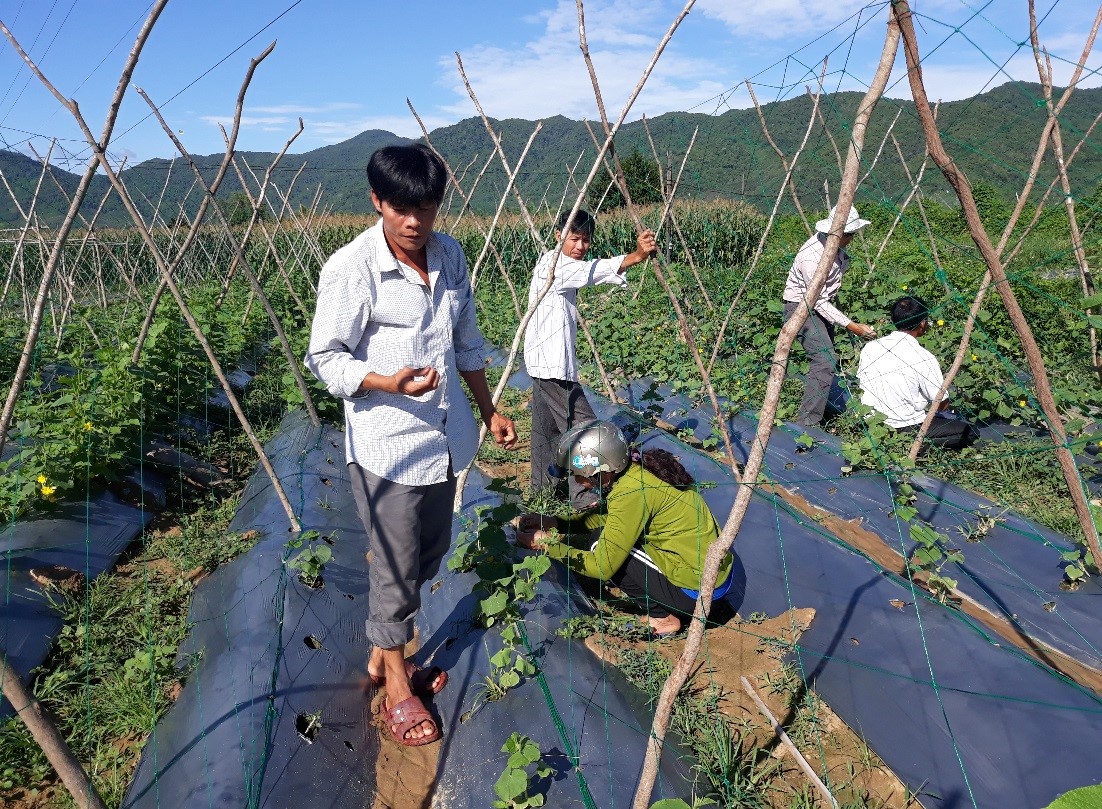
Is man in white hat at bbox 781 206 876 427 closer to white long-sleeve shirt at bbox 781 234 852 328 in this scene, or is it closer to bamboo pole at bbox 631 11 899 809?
white long-sleeve shirt at bbox 781 234 852 328

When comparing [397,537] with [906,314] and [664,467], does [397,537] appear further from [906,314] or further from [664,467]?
[906,314]

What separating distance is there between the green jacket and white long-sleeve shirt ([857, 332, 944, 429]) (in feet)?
5.91

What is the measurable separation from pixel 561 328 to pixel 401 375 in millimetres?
1747

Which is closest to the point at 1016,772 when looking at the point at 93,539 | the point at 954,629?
the point at 954,629

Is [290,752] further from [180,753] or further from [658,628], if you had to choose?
[658,628]

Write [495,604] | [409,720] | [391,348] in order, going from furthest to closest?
[495,604]
[409,720]
[391,348]

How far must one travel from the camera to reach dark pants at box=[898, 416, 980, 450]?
153 inches

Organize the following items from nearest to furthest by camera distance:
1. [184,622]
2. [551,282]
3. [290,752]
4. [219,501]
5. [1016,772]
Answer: [1016,772], [290,752], [184,622], [551,282], [219,501]

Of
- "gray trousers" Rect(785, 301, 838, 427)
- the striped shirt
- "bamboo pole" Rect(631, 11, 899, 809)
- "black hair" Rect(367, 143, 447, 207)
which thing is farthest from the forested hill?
the striped shirt

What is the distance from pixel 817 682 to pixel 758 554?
0.74 meters

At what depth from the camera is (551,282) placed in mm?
3146

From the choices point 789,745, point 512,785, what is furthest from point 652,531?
point 512,785

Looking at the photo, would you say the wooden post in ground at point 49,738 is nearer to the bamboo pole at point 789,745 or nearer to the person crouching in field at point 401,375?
the person crouching in field at point 401,375

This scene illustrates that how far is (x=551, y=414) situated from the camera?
3.47 m
